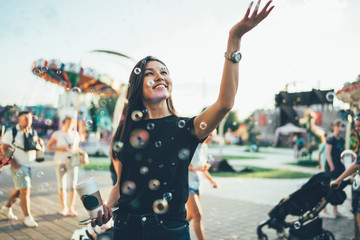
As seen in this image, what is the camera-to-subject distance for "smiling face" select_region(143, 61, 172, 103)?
5.16 ft

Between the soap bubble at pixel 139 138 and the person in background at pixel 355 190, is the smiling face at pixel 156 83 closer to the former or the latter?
the soap bubble at pixel 139 138

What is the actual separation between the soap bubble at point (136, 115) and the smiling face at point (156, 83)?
0.29 feet

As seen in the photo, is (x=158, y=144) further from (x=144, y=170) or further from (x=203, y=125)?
(x=203, y=125)

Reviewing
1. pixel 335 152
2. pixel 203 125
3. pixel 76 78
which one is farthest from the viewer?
pixel 76 78

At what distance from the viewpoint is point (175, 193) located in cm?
151

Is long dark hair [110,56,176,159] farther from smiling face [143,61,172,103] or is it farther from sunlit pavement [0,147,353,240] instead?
sunlit pavement [0,147,353,240]

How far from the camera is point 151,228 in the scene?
1455mm

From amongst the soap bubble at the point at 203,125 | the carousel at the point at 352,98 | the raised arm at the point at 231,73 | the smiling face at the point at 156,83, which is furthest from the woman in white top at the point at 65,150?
the carousel at the point at 352,98

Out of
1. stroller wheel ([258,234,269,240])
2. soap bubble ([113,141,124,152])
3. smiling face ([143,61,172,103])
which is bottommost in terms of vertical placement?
stroller wheel ([258,234,269,240])

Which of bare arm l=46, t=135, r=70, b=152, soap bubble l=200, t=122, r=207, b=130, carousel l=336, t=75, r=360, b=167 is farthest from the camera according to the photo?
carousel l=336, t=75, r=360, b=167

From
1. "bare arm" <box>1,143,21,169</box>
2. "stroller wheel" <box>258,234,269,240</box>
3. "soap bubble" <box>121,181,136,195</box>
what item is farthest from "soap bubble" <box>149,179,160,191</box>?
"bare arm" <box>1,143,21,169</box>

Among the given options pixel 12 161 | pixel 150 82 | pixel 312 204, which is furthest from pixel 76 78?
pixel 150 82

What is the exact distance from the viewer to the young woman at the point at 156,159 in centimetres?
146

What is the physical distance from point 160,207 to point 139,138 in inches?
14.6
